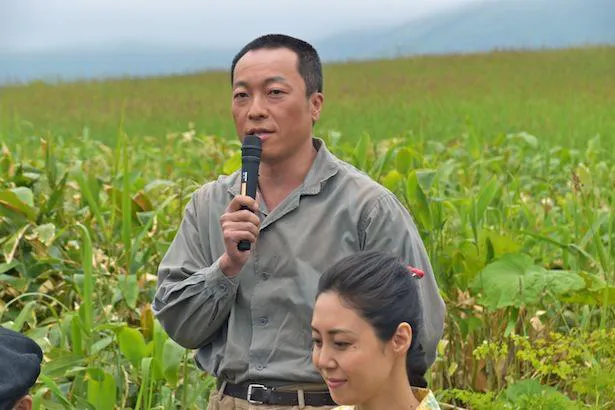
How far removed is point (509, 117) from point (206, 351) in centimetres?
1282

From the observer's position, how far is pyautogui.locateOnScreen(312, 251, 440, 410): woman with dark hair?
2.80 m

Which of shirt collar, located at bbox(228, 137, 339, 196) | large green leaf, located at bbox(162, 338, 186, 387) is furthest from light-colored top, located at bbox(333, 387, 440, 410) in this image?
large green leaf, located at bbox(162, 338, 186, 387)

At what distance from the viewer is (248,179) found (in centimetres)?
304

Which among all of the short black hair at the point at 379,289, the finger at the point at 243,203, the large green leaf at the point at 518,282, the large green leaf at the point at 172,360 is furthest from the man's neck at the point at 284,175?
the large green leaf at the point at 518,282

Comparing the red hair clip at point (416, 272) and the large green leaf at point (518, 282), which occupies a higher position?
the red hair clip at point (416, 272)

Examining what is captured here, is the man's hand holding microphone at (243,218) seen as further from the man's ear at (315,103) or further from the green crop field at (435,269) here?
the green crop field at (435,269)

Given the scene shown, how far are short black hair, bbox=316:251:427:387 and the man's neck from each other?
0.43 meters

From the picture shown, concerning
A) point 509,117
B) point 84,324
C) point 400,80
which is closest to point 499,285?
point 84,324

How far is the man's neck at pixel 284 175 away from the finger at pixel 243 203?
12.6 inches

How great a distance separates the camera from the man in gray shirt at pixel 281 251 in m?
3.22

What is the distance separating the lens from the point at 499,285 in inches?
189

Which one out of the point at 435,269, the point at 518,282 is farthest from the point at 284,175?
the point at 435,269

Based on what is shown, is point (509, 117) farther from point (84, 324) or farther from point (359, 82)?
point (84, 324)

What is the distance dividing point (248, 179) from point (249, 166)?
1.4 inches
